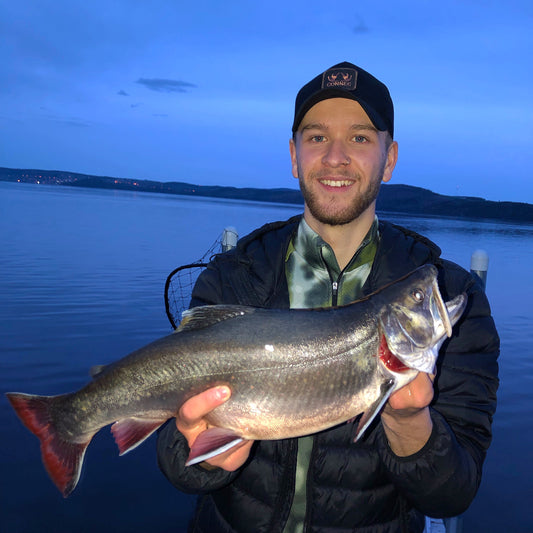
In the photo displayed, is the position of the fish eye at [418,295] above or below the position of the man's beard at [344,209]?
below

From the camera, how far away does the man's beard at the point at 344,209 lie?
389 centimetres

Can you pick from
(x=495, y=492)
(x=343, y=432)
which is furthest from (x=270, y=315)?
(x=495, y=492)

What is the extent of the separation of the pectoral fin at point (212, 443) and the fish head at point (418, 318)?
1.28 m

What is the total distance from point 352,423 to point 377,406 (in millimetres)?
585

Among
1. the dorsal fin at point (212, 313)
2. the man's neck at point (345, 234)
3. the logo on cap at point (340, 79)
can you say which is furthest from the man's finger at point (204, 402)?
the logo on cap at point (340, 79)

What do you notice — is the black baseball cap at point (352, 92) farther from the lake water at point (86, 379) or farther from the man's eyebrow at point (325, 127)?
the lake water at point (86, 379)

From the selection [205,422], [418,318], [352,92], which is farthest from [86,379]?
[418,318]

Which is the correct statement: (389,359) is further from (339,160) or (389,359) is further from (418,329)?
(339,160)

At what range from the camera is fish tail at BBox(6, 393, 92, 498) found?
3346mm

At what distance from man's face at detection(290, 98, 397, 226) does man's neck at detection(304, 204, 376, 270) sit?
54 millimetres

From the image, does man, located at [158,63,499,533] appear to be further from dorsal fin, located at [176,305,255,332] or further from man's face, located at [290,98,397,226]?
dorsal fin, located at [176,305,255,332]

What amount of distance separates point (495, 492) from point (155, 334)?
9000 mm

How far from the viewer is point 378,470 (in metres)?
3.40

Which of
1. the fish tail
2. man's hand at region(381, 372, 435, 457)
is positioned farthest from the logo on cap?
the fish tail
